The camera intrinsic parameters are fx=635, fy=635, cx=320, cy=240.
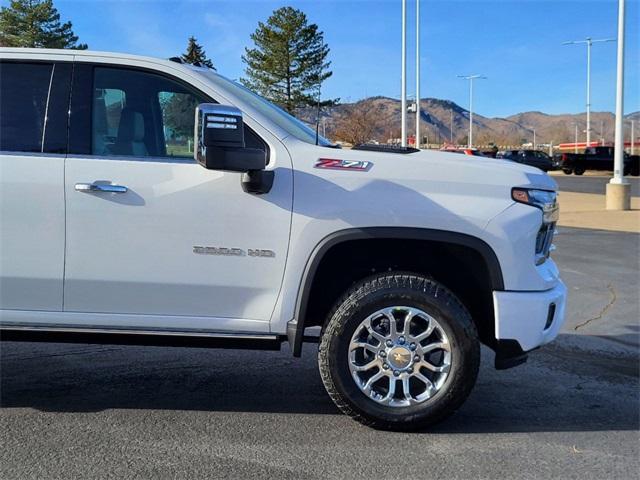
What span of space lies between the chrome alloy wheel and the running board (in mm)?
497

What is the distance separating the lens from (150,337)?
3.75 m

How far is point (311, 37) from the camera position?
3397 cm

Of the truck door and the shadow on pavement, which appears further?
the shadow on pavement

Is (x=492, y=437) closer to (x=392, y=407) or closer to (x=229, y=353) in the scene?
(x=392, y=407)

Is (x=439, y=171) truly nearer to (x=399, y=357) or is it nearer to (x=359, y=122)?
(x=399, y=357)

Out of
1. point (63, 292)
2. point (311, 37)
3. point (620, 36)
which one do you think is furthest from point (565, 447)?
point (311, 37)

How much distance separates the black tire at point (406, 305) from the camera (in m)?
3.61

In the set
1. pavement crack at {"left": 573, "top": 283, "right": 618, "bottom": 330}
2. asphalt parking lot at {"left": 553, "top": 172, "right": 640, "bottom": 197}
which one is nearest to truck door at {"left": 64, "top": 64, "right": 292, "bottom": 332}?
pavement crack at {"left": 573, "top": 283, "right": 618, "bottom": 330}

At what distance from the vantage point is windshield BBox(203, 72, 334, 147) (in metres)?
3.92

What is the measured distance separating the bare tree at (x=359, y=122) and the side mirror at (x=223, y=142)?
21.6 m

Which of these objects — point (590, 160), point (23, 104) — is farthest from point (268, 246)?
point (590, 160)

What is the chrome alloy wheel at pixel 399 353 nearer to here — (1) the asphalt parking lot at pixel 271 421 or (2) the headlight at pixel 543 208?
(1) the asphalt parking lot at pixel 271 421

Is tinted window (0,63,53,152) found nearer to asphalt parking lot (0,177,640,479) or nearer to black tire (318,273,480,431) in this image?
asphalt parking lot (0,177,640,479)

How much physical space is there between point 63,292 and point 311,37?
106 feet
